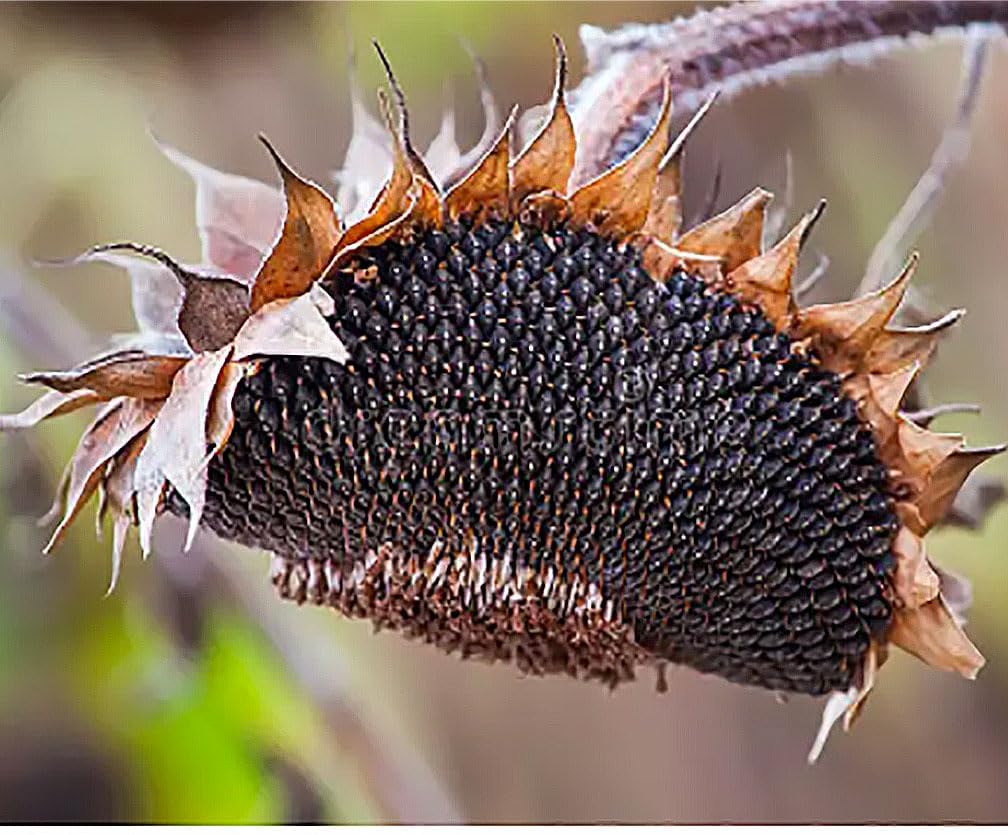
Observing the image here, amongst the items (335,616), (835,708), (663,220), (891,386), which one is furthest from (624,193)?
(335,616)

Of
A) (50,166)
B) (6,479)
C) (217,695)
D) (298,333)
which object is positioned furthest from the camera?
(50,166)

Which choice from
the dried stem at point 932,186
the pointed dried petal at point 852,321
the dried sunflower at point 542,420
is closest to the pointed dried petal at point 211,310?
the dried sunflower at point 542,420

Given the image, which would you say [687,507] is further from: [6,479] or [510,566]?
[6,479]

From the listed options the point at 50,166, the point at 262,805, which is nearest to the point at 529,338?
the point at 262,805

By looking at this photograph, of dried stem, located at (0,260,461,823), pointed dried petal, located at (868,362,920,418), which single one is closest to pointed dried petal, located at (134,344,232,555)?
pointed dried petal, located at (868,362,920,418)

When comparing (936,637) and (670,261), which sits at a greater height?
(670,261)

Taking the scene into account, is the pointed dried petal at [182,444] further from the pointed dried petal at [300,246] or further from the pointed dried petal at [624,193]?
the pointed dried petal at [624,193]

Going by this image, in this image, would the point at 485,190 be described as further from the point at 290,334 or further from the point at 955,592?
the point at 955,592

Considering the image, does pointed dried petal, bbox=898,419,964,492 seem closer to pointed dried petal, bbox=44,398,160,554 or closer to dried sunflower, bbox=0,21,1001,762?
dried sunflower, bbox=0,21,1001,762
